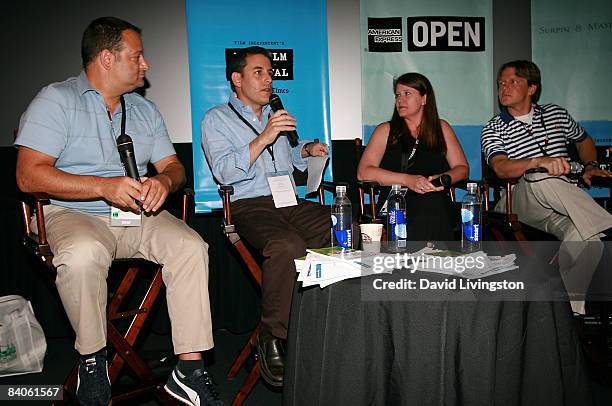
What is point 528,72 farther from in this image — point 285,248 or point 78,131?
point 78,131

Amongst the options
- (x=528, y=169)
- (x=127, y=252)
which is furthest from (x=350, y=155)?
(x=127, y=252)

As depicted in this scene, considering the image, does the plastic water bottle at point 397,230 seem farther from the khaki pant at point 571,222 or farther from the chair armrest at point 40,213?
the chair armrest at point 40,213

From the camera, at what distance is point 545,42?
14.2 ft

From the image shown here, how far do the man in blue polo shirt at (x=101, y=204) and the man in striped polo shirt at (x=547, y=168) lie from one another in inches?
74.0

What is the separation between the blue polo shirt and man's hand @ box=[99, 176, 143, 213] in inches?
9.2

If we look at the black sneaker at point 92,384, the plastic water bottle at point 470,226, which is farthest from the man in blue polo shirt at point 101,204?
the plastic water bottle at point 470,226

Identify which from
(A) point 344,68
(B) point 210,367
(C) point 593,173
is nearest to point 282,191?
(B) point 210,367

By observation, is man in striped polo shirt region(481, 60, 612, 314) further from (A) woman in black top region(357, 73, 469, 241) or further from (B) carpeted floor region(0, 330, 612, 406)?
(B) carpeted floor region(0, 330, 612, 406)

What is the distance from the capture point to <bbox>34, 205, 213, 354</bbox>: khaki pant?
2203 mm

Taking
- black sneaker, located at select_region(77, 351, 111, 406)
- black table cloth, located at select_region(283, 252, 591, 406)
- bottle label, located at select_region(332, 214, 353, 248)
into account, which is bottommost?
black sneaker, located at select_region(77, 351, 111, 406)

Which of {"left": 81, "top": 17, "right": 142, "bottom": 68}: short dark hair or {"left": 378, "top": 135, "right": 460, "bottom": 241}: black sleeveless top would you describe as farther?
{"left": 378, "top": 135, "right": 460, "bottom": 241}: black sleeveless top

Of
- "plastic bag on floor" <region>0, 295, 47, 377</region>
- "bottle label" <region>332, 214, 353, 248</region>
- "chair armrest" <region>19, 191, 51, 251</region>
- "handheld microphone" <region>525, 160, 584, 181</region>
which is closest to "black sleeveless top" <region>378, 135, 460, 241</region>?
"handheld microphone" <region>525, 160, 584, 181</region>

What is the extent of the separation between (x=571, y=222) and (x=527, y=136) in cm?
72

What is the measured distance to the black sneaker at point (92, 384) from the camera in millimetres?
2164
